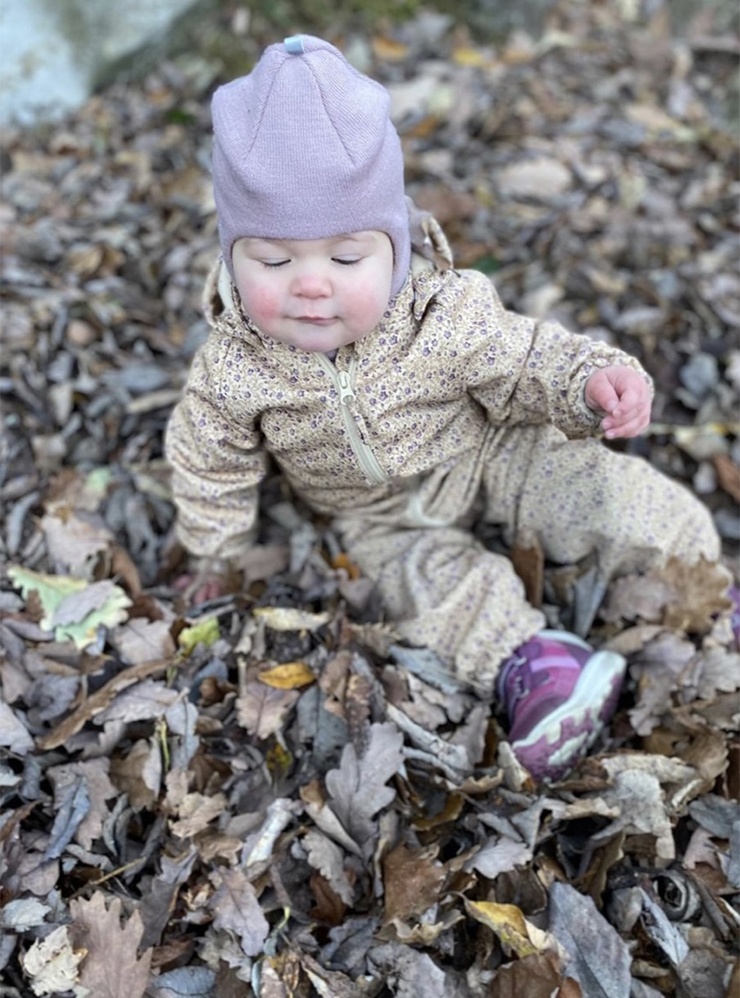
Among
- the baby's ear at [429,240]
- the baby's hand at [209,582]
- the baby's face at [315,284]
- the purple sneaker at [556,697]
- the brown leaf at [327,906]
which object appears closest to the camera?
the baby's face at [315,284]

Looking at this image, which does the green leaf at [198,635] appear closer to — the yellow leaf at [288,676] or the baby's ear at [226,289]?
the yellow leaf at [288,676]

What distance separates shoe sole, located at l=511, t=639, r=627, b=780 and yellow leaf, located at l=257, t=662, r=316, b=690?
24.7 inches

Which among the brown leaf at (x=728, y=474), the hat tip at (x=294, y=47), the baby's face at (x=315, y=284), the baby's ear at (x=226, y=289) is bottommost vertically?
the brown leaf at (x=728, y=474)

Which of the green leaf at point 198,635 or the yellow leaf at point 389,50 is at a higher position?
the yellow leaf at point 389,50

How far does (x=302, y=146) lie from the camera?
2014 millimetres

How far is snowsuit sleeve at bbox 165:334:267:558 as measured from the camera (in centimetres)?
260

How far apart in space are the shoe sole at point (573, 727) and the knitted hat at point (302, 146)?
56.6 inches

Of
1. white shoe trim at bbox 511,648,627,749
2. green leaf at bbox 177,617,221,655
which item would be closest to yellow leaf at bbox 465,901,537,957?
white shoe trim at bbox 511,648,627,749

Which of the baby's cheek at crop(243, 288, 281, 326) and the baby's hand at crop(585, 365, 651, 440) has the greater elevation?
the baby's cheek at crop(243, 288, 281, 326)

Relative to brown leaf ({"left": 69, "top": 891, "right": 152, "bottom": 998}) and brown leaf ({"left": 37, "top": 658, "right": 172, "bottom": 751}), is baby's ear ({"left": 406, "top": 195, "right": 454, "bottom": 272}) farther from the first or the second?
brown leaf ({"left": 69, "top": 891, "right": 152, "bottom": 998})

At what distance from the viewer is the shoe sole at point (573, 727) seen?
8.70 ft

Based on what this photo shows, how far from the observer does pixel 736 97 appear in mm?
4812

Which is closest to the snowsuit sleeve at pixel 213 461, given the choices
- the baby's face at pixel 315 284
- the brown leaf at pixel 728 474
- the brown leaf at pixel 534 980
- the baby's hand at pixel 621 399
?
the baby's face at pixel 315 284

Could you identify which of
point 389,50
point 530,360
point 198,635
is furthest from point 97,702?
point 389,50
